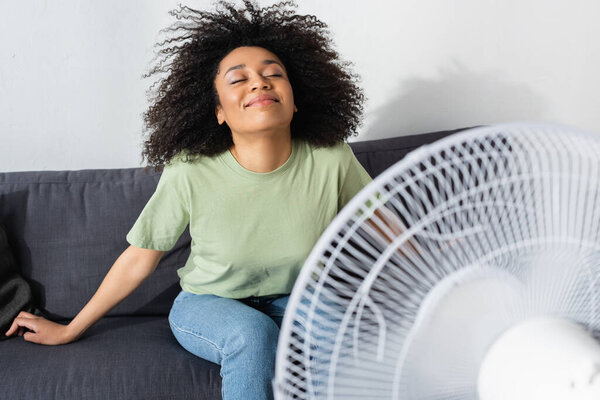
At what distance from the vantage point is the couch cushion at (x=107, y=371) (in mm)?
1236

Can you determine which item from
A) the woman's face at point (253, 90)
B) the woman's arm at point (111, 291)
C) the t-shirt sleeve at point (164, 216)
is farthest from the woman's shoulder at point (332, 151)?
the woman's arm at point (111, 291)

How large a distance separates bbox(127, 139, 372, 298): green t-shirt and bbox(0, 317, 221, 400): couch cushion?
0.17 meters

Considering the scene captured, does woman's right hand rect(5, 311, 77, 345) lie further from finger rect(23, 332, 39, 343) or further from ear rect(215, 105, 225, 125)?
ear rect(215, 105, 225, 125)

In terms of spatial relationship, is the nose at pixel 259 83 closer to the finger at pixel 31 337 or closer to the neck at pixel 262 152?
the neck at pixel 262 152

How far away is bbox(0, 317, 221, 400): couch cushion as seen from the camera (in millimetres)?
1236

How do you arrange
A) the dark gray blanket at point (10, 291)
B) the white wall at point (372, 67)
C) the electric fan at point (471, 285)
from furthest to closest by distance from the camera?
the white wall at point (372, 67) < the dark gray blanket at point (10, 291) < the electric fan at point (471, 285)

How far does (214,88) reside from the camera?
1330mm

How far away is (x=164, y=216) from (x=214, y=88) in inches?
10.5

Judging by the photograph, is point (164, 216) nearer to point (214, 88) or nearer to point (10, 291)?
point (214, 88)

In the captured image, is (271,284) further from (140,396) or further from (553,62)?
(553,62)

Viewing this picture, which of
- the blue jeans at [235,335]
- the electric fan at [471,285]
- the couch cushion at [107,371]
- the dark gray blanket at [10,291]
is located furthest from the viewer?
the dark gray blanket at [10,291]

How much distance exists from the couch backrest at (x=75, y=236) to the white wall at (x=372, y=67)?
0.73ft

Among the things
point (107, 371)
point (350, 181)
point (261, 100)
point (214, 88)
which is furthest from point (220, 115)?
point (107, 371)

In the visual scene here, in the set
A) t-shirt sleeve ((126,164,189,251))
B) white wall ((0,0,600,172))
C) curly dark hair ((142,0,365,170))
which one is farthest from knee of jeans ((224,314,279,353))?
white wall ((0,0,600,172))
